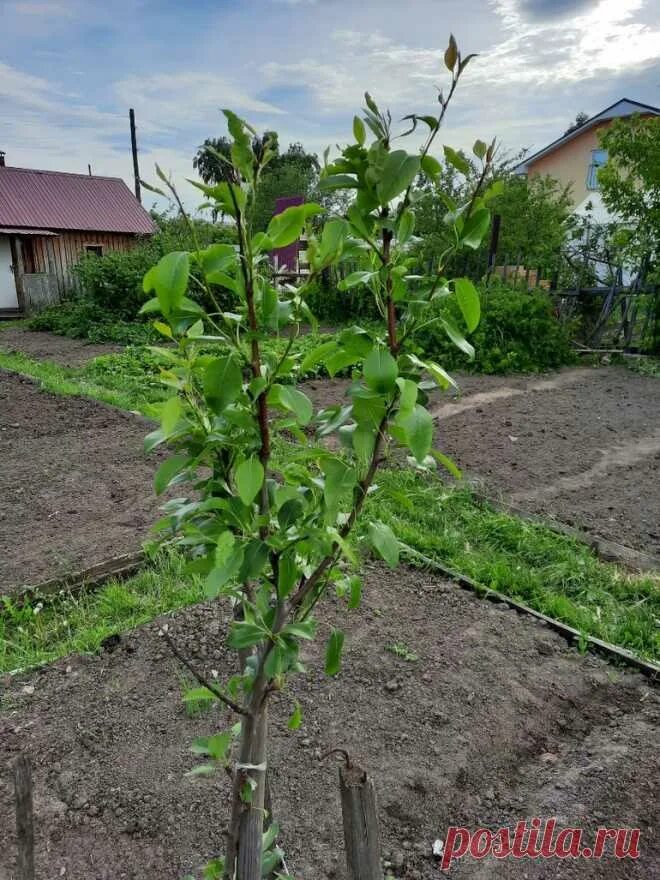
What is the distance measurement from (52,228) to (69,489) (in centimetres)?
1585

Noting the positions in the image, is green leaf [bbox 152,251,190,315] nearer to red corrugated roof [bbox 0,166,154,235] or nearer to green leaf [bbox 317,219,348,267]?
green leaf [bbox 317,219,348,267]

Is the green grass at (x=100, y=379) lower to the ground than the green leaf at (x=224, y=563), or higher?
lower

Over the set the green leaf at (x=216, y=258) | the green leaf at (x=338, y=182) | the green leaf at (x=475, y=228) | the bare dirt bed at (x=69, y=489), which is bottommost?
the bare dirt bed at (x=69, y=489)

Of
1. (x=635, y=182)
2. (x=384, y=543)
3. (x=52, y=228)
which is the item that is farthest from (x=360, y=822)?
(x=52, y=228)

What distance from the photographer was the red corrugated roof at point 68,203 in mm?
17812

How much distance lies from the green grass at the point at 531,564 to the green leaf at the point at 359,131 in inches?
94.8

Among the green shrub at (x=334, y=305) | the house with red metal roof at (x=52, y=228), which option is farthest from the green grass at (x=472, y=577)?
the house with red metal roof at (x=52, y=228)

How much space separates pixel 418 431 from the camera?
3.04ft

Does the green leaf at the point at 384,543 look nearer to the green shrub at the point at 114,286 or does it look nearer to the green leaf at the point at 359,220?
the green leaf at the point at 359,220

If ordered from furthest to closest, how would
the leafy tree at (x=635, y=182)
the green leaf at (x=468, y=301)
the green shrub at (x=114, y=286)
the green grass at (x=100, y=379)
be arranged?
the green shrub at (x=114, y=286) → the leafy tree at (x=635, y=182) → the green grass at (x=100, y=379) → the green leaf at (x=468, y=301)

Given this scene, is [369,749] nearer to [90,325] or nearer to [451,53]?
[451,53]

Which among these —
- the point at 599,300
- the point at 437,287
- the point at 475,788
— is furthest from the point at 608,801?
the point at 599,300

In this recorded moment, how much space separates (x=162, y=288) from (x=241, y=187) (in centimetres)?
21

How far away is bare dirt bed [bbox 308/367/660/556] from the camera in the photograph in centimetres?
440
